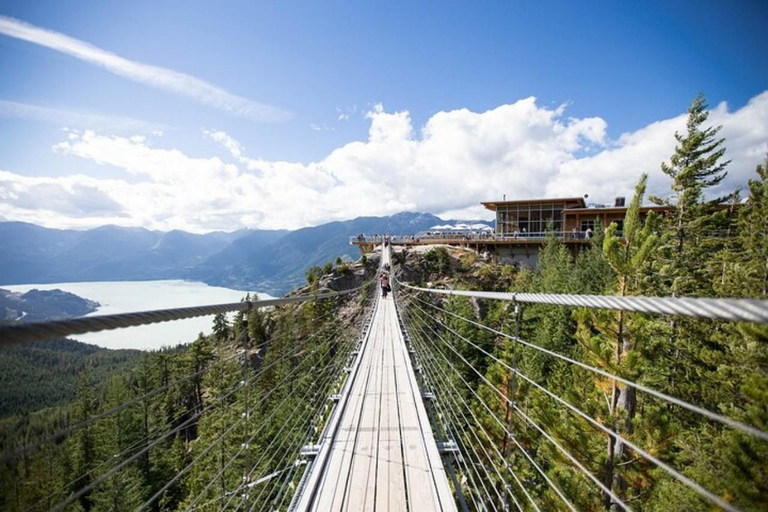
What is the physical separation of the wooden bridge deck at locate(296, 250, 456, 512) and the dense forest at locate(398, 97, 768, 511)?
0.89ft

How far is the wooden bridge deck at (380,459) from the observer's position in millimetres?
2639

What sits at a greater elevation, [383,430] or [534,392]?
[383,430]

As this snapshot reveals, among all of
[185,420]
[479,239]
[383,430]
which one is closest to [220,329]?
[185,420]

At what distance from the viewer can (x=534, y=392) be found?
1331 centimetres

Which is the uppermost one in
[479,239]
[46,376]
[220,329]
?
[479,239]

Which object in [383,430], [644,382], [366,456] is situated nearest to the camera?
[366,456]

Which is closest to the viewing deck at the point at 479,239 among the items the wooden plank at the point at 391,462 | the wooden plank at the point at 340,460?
the wooden plank at the point at 391,462

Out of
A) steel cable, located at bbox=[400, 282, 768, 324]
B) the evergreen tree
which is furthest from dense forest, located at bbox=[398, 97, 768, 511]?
the evergreen tree

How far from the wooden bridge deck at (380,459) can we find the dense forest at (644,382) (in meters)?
0.27

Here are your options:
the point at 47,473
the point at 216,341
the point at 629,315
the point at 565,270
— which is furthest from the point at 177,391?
the point at 629,315

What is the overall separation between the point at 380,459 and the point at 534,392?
12120 millimetres

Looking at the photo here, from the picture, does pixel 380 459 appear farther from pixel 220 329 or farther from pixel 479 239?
pixel 220 329

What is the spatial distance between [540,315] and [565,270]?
3395mm

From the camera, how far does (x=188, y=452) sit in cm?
2483
